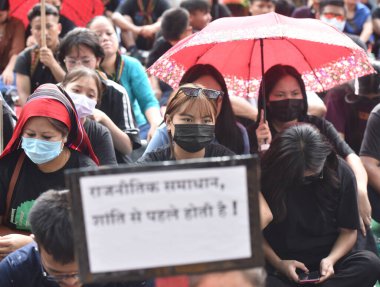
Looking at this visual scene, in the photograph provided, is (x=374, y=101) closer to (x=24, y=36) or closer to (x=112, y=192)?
(x=24, y=36)

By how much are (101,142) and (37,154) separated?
0.81m

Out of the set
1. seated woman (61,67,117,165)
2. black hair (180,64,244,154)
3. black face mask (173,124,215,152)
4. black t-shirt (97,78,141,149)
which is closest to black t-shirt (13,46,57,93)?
black t-shirt (97,78,141,149)

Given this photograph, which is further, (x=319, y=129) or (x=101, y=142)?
(x=319, y=129)

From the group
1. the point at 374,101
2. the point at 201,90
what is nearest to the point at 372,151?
the point at 374,101

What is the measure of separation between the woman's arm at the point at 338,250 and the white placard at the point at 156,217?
2074mm

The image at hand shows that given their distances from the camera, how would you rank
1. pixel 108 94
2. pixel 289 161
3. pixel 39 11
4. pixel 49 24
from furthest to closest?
pixel 39 11 → pixel 49 24 → pixel 108 94 → pixel 289 161

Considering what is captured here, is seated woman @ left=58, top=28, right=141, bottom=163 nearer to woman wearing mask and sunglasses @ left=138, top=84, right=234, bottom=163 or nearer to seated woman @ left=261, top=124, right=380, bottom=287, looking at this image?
→ woman wearing mask and sunglasses @ left=138, top=84, right=234, bottom=163

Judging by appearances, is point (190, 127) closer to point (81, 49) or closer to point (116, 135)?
point (116, 135)

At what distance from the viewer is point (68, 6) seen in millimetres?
7957

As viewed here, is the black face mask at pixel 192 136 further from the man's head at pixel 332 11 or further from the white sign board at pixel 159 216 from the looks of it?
the man's head at pixel 332 11

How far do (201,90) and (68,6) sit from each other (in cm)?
373

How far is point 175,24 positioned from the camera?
296 inches

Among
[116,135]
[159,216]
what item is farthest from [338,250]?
[159,216]

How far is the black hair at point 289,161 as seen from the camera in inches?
171
